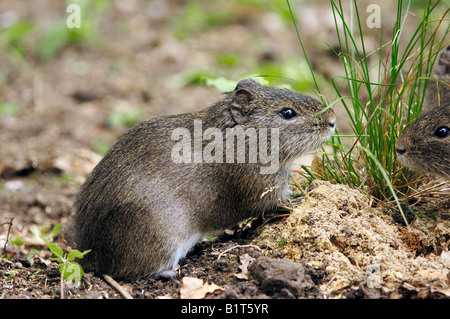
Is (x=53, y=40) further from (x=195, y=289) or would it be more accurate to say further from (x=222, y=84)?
(x=195, y=289)

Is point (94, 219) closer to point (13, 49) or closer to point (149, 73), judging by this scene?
point (149, 73)

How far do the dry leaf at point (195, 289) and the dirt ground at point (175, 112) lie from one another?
1cm

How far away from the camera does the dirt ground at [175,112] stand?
4293 mm

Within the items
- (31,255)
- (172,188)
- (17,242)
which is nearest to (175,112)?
(17,242)

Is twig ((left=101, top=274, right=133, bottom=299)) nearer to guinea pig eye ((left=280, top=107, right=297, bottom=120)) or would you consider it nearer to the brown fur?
the brown fur

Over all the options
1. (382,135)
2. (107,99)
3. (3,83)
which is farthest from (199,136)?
(3,83)

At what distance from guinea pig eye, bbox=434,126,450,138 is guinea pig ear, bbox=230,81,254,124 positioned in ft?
5.71

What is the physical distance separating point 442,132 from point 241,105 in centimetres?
187

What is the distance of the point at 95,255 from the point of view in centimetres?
491

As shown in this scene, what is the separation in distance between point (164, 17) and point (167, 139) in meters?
8.58

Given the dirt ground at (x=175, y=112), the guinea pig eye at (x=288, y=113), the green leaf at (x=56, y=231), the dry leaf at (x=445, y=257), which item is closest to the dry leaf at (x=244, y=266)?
the dirt ground at (x=175, y=112)

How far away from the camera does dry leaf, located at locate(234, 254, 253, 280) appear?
4373mm

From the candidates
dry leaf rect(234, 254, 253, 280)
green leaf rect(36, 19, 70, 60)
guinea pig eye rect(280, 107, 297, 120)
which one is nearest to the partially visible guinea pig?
guinea pig eye rect(280, 107, 297, 120)

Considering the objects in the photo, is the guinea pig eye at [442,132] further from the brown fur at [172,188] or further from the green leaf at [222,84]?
the green leaf at [222,84]
